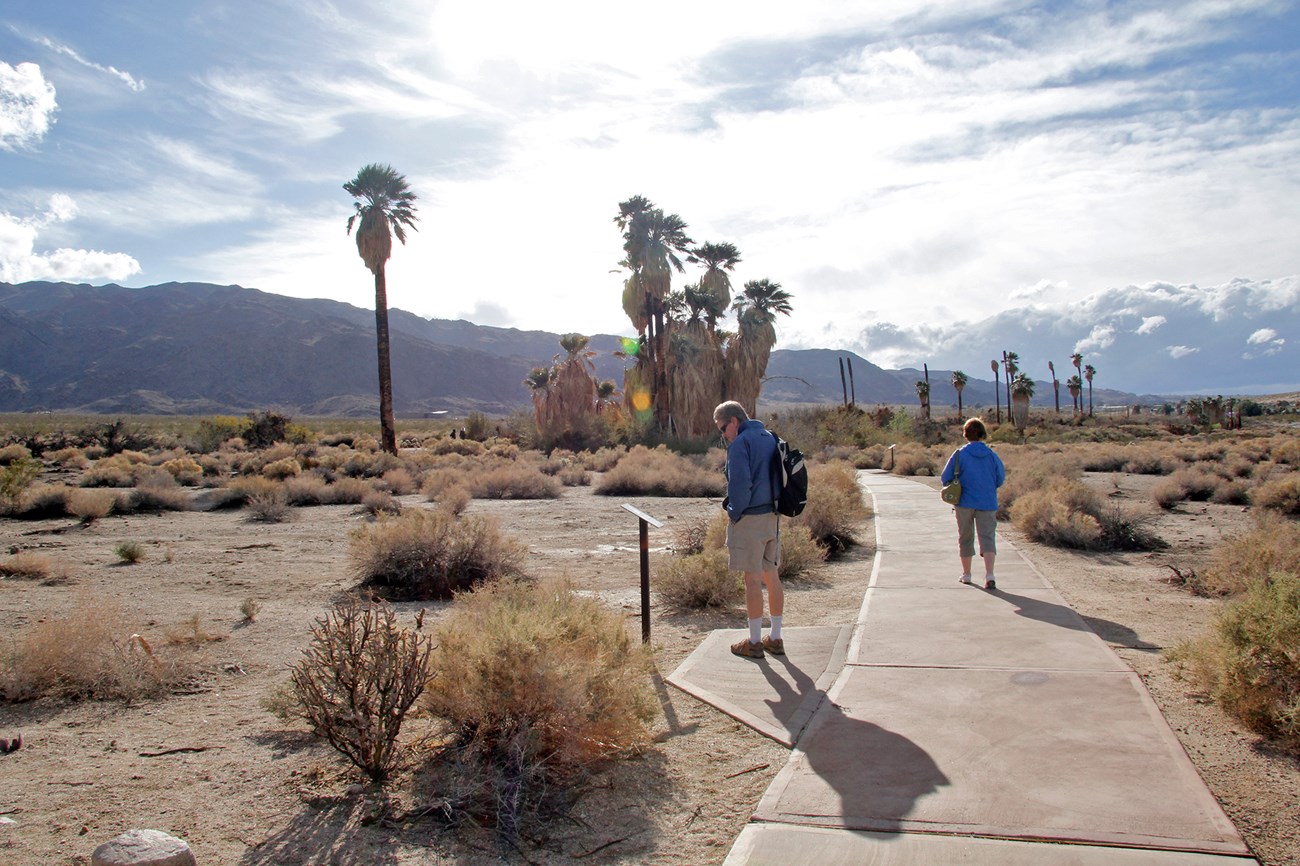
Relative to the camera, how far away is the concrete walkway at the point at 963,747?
3.51 meters

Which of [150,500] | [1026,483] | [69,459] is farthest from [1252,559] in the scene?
[69,459]

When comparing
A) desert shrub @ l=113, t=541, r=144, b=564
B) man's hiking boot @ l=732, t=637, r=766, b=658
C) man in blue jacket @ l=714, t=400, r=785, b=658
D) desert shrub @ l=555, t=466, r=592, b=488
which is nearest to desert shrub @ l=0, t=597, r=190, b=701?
man's hiking boot @ l=732, t=637, r=766, b=658

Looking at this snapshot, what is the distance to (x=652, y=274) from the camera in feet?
137

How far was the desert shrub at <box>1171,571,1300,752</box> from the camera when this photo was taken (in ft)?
14.6

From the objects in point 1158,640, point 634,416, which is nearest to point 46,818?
point 1158,640

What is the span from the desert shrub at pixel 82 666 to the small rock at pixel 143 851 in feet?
9.57

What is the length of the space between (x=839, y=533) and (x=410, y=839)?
384 inches

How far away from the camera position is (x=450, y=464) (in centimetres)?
3152

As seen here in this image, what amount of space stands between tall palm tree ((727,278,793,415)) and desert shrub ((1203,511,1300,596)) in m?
32.2

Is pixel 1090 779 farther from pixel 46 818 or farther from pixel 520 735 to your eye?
pixel 46 818

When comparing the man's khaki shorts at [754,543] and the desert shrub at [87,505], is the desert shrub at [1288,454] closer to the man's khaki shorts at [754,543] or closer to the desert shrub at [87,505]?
the man's khaki shorts at [754,543]

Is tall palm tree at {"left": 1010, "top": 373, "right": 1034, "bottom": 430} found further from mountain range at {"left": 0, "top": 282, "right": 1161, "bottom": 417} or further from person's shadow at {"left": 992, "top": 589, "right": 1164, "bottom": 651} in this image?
person's shadow at {"left": 992, "top": 589, "right": 1164, "bottom": 651}

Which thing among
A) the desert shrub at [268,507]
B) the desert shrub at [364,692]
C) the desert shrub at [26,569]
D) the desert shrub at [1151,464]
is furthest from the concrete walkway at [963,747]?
the desert shrub at [1151,464]

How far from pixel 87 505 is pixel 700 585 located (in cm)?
1411
